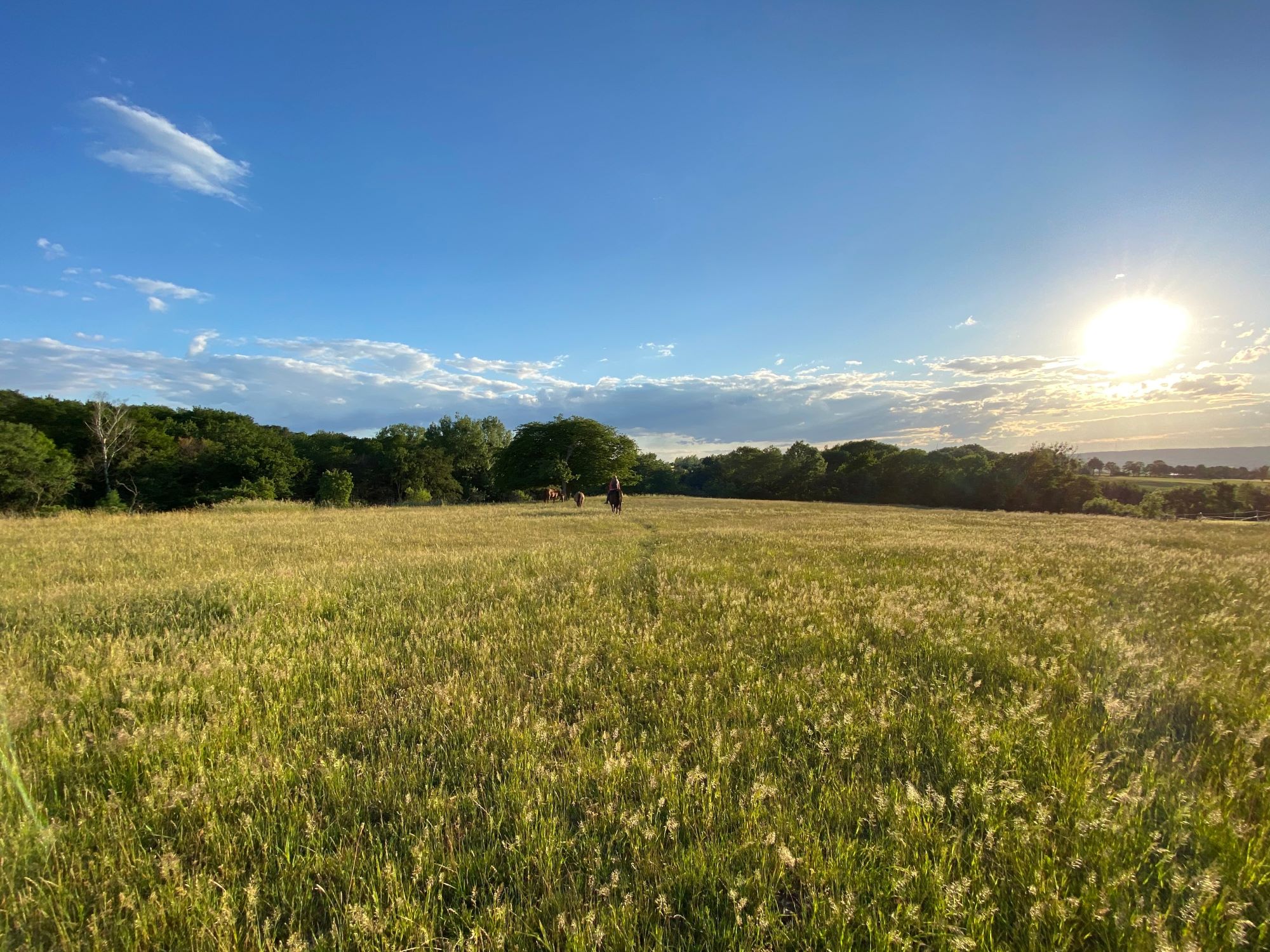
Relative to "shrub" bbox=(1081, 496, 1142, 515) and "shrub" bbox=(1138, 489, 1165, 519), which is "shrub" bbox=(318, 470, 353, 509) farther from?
"shrub" bbox=(1138, 489, 1165, 519)

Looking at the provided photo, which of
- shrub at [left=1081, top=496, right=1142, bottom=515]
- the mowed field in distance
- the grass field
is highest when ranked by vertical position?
the mowed field in distance

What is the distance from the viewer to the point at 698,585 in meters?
7.29

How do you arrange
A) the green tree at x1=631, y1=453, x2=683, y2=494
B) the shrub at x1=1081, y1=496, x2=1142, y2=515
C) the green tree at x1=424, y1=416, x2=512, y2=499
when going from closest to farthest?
the shrub at x1=1081, y1=496, x2=1142, y2=515 → the green tree at x1=424, y1=416, x2=512, y2=499 → the green tree at x1=631, y1=453, x2=683, y2=494

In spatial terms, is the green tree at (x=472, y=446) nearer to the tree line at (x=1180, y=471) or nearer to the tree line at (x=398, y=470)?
the tree line at (x=398, y=470)

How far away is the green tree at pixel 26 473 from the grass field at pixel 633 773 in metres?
53.8

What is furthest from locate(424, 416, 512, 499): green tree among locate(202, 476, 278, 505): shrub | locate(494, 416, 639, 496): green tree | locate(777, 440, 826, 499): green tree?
locate(777, 440, 826, 499): green tree

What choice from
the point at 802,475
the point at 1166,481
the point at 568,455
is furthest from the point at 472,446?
the point at 1166,481

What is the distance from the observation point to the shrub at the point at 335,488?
42.2 meters

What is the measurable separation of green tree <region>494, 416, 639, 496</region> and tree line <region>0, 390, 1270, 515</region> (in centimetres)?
18

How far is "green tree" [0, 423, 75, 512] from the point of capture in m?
39.1

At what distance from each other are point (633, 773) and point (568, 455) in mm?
58921

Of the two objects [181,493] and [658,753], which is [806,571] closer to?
[658,753]

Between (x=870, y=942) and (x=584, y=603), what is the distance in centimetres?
496

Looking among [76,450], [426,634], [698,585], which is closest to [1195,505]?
[698,585]
